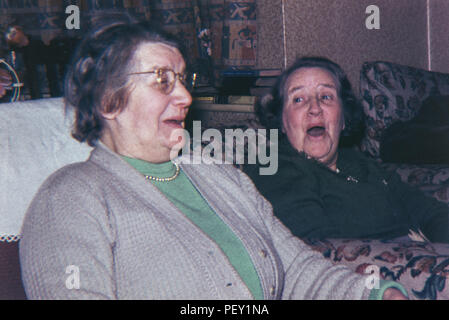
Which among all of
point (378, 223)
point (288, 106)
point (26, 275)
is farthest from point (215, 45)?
point (26, 275)

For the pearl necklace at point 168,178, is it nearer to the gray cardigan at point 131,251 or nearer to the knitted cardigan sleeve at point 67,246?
the gray cardigan at point 131,251

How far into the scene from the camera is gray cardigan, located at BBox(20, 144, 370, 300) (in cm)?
82

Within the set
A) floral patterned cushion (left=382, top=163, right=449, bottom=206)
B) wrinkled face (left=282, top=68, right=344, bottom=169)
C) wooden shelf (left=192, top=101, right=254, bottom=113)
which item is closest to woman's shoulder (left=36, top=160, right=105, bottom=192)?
wrinkled face (left=282, top=68, right=344, bottom=169)

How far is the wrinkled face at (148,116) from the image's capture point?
110 cm

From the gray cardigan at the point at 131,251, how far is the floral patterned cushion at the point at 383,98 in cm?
134

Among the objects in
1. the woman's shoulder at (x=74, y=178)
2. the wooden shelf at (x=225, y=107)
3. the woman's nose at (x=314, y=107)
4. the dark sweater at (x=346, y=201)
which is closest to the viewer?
the woman's shoulder at (x=74, y=178)

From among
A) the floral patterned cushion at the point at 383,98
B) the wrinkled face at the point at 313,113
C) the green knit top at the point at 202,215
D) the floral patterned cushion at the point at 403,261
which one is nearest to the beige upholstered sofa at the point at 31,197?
the floral patterned cushion at the point at 403,261

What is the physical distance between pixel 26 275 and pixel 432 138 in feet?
5.92

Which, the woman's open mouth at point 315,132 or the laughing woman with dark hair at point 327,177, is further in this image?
the woman's open mouth at point 315,132

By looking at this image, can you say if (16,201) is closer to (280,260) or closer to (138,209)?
(138,209)

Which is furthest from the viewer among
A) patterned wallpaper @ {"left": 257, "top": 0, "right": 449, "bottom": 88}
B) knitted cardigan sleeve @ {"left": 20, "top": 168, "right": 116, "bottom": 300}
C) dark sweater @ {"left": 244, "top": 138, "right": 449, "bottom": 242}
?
patterned wallpaper @ {"left": 257, "top": 0, "right": 449, "bottom": 88}

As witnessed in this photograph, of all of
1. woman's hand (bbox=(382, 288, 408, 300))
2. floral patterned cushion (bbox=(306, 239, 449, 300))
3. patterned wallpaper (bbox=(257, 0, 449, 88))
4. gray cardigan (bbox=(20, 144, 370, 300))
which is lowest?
woman's hand (bbox=(382, 288, 408, 300))

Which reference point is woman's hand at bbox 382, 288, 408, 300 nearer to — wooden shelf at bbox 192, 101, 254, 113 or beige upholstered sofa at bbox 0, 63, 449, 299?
beige upholstered sofa at bbox 0, 63, 449, 299

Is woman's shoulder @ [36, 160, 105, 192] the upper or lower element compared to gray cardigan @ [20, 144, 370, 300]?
upper
